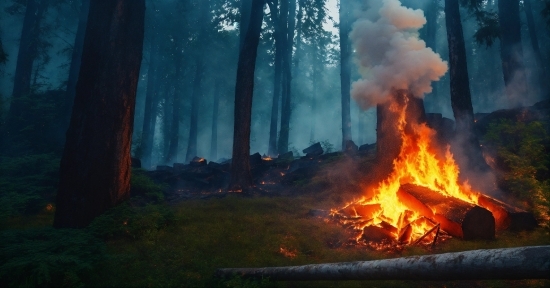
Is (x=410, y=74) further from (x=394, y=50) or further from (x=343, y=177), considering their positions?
(x=343, y=177)

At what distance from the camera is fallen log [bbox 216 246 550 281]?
207cm

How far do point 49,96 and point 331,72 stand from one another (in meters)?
57.4

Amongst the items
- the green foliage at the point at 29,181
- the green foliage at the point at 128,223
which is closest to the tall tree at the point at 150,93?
the green foliage at the point at 29,181

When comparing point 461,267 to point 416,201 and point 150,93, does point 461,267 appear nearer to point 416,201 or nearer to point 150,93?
point 416,201

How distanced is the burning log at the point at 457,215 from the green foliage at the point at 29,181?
940cm

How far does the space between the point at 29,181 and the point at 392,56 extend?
39.5ft

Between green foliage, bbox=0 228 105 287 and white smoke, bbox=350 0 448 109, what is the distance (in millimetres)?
7936

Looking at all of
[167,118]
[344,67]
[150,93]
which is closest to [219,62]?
[167,118]

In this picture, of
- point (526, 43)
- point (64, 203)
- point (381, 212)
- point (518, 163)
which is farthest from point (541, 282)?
point (526, 43)

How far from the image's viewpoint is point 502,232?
6.45 metres

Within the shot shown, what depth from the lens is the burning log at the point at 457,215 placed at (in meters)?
6.07

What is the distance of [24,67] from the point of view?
17844mm

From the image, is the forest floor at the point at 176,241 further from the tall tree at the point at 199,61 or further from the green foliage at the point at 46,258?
the tall tree at the point at 199,61

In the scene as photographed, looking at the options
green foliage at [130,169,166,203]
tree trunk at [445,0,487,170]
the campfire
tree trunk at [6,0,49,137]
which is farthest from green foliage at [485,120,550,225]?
tree trunk at [6,0,49,137]
